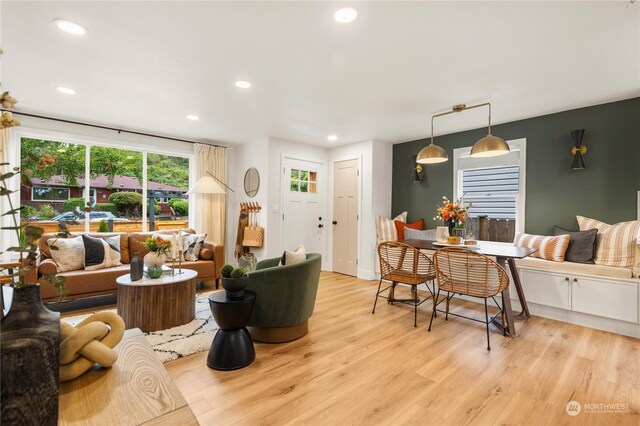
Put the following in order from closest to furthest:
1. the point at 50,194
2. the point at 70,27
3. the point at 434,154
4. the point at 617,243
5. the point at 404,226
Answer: the point at 70,27
the point at 617,243
the point at 434,154
the point at 50,194
the point at 404,226

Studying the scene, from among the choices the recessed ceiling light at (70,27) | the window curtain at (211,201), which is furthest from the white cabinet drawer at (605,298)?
the window curtain at (211,201)

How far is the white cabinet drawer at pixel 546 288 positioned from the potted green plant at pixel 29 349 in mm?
4293

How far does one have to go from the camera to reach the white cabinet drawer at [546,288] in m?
3.44

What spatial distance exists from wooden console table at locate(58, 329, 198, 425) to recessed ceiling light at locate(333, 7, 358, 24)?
2.19 meters

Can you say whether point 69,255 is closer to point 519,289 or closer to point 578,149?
point 519,289

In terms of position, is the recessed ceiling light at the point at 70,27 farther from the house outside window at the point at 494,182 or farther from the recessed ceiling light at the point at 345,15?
the house outside window at the point at 494,182

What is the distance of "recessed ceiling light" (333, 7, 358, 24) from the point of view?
2.02 m

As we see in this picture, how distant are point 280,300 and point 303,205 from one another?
3.28m

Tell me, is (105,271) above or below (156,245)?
below

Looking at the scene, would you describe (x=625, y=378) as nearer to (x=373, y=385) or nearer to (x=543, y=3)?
(x=373, y=385)

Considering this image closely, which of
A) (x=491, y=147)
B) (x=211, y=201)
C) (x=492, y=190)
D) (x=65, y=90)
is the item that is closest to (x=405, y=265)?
(x=491, y=147)

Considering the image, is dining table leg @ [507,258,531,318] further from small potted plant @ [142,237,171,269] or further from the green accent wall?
small potted plant @ [142,237,171,269]

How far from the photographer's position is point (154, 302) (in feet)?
9.91

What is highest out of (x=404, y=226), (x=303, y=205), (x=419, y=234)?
(x=303, y=205)
